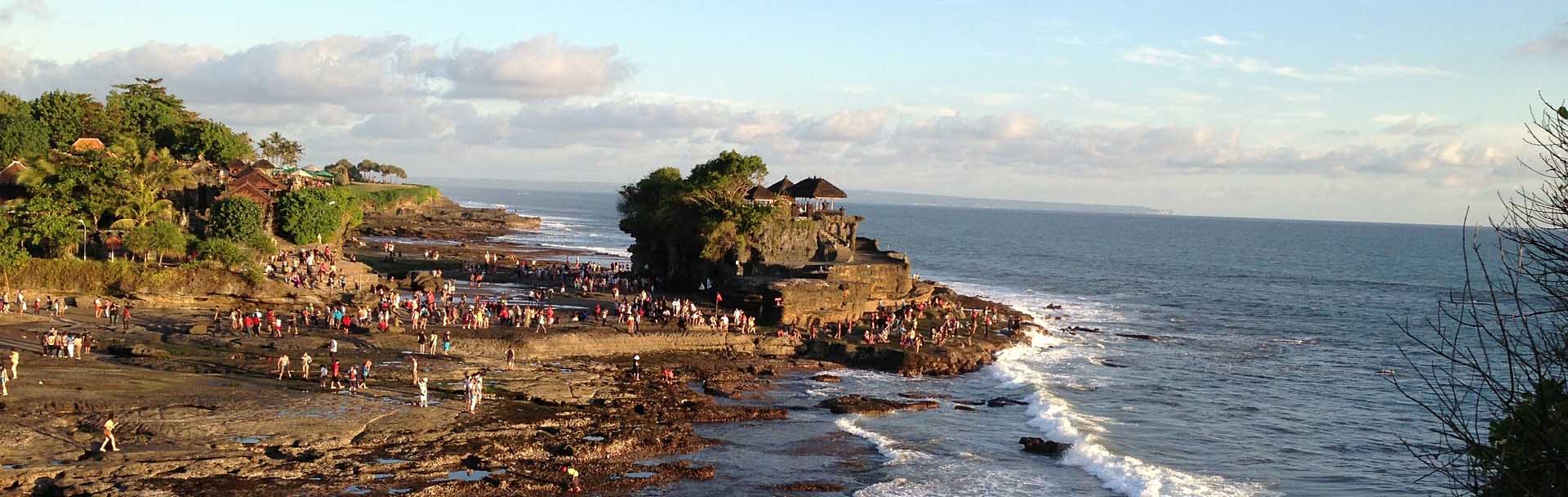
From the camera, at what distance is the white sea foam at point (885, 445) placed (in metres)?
25.8

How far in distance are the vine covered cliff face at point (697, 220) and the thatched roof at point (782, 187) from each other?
3.05 ft

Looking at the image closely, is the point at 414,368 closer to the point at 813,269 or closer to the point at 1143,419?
the point at 1143,419

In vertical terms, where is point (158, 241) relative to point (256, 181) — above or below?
below

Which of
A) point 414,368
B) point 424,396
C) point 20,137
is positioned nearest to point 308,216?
point 20,137

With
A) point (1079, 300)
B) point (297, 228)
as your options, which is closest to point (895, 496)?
point (297, 228)

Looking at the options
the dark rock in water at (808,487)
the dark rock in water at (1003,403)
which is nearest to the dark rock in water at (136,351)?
the dark rock in water at (808,487)

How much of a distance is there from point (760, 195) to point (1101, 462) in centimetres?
3161

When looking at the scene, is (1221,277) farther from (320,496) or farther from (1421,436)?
(320,496)

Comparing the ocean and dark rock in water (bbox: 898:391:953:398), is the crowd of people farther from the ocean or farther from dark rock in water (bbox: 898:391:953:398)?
dark rock in water (bbox: 898:391:953:398)

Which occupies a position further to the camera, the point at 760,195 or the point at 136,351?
the point at 760,195

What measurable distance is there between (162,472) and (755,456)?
12.3 metres

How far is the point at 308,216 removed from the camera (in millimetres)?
54844

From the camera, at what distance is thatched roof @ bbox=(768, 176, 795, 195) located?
Answer: 5697cm

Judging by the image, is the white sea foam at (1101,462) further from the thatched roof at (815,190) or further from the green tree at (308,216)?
the green tree at (308,216)
